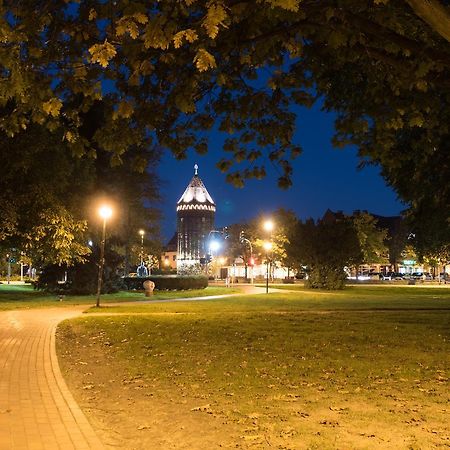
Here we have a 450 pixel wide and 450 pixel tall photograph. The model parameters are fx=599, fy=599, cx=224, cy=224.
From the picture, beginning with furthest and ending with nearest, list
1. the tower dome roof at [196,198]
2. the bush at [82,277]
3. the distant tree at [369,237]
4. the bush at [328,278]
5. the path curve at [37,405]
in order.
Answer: the tower dome roof at [196,198]
the distant tree at [369,237]
the bush at [328,278]
the bush at [82,277]
the path curve at [37,405]

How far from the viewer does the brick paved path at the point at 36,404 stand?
6086 mm

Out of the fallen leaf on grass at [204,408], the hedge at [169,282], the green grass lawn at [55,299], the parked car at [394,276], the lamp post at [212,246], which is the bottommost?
the fallen leaf on grass at [204,408]

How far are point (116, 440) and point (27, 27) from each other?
487cm

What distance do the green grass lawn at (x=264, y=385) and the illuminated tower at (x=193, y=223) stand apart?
77.4 metres

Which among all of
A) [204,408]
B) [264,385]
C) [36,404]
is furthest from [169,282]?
[204,408]

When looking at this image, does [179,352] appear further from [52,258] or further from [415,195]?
[52,258]

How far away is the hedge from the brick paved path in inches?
1286

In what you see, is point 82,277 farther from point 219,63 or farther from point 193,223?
point 193,223

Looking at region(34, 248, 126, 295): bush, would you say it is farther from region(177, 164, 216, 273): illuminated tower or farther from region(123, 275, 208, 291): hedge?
A: region(177, 164, 216, 273): illuminated tower

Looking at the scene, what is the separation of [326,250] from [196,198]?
49.8 m

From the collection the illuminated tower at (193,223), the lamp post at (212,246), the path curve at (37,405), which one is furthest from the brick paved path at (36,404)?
the illuminated tower at (193,223)

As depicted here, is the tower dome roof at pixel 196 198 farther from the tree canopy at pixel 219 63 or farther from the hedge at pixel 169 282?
the tree canopy at pixel 219 63

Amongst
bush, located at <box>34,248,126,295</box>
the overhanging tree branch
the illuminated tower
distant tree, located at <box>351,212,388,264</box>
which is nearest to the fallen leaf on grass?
the overhanging tree branch

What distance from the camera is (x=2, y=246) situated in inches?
1249
